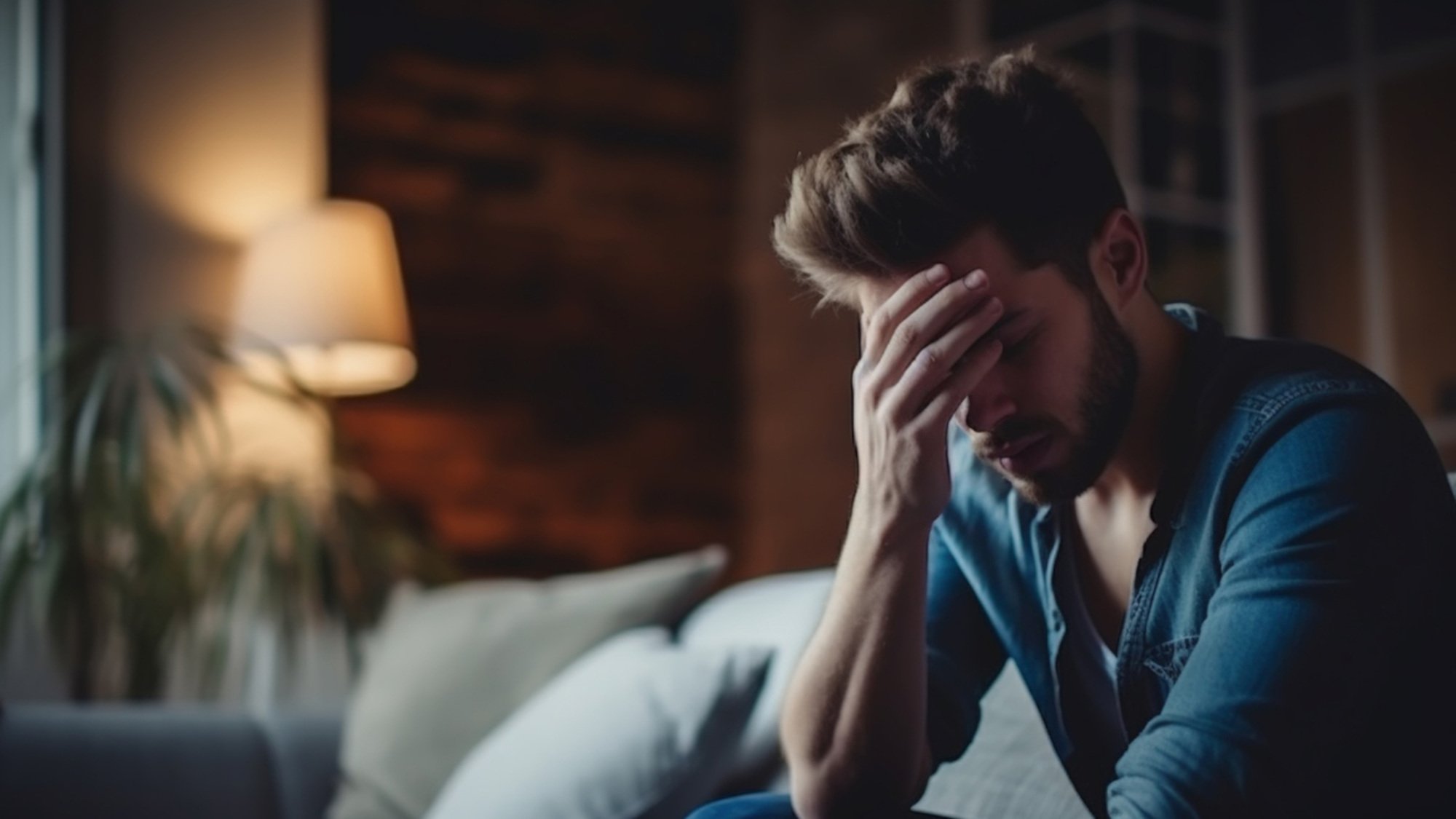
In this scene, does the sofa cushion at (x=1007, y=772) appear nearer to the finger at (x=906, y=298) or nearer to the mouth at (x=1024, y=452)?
the mouth at (x=1024, y=452)

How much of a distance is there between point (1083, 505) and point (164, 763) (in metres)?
1.51

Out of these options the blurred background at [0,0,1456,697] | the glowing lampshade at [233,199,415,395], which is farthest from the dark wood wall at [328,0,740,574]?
the glowing lampshade at [233,199,415,395]

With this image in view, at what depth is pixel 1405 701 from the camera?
103 cm

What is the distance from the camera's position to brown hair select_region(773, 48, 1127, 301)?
3.90 feet

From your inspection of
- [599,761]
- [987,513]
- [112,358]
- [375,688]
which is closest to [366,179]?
Result: [112,358]

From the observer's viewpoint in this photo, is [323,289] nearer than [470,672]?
No

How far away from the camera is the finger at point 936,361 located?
1166 mm

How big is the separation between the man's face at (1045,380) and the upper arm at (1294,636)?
0.20 m

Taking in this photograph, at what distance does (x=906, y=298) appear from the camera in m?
1.19

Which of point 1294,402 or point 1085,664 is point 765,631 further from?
point 1294,402

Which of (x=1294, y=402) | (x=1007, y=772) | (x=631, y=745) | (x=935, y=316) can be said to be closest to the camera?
(x=1294, y=402)

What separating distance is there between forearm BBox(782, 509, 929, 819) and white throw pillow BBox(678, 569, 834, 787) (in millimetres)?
327

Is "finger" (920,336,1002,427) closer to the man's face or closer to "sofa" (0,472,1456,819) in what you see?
the man's face

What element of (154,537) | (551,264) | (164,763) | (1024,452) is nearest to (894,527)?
(1024,452)
